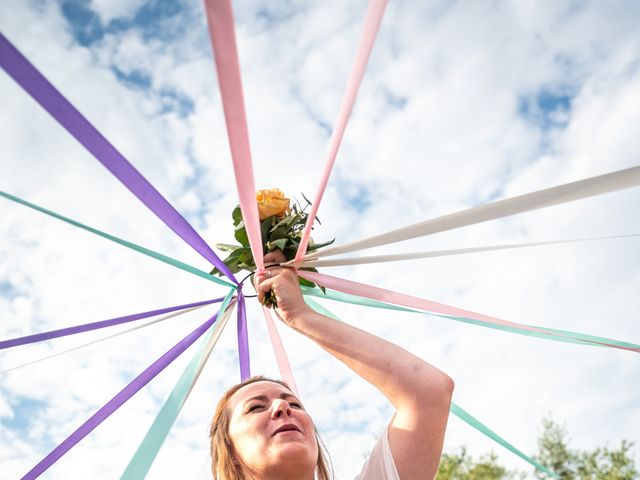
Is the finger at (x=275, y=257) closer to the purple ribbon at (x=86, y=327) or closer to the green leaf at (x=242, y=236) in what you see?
the green leaf at (x=242, y=236)

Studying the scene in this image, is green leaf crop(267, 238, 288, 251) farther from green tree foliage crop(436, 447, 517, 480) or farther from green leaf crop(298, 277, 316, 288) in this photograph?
green tree foliage crop(436, 447, 517, 480)

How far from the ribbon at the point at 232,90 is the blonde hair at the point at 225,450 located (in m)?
0.96

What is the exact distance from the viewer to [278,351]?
3035mm

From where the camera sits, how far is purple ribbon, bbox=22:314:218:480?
8.75ft

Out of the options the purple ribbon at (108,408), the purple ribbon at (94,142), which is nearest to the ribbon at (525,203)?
the purple ribbon at (94,142)

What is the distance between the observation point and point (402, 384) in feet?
6.20

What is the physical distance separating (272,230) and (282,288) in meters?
0.31

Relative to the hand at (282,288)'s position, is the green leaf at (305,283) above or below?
above

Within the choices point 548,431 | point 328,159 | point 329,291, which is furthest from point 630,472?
point 328,159

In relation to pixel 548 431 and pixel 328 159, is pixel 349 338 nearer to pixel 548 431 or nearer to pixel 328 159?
pixel 328 159

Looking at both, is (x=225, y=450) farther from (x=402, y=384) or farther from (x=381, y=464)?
(x=402, y=384)

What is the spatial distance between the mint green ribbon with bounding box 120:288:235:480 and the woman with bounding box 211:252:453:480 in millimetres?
225

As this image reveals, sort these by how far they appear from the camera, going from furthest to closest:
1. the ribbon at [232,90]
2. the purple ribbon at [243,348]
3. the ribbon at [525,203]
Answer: the purple ribbon at [243,348]
the ribbon at [525,203]
the ribbon at [232,90]

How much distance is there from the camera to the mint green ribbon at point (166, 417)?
5.99 ft
